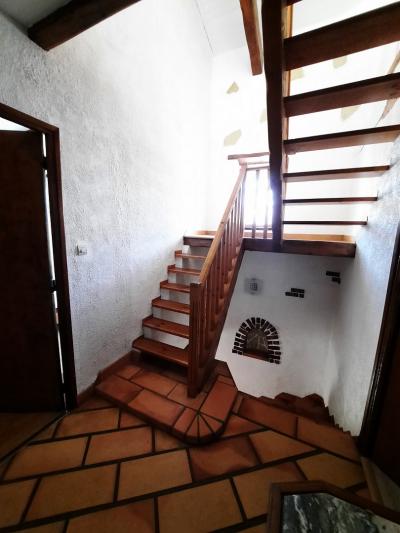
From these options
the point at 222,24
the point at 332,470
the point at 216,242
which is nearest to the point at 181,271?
the point at 216,242

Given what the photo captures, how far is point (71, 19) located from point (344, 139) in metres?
1.55

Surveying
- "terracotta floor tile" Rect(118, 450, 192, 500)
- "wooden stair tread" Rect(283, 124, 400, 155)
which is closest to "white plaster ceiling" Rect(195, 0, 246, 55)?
"wooden stair tread" Rect(283, 124, 400, 155)

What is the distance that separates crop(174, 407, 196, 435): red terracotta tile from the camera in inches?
52.3

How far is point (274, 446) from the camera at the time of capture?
4.25 feet

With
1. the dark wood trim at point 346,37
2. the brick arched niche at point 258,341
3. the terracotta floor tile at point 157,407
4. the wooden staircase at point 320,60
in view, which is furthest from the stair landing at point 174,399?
the dark wood trim at point 346,37

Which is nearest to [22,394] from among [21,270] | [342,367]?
[21,270]

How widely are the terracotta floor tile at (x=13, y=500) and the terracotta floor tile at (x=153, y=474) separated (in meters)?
0.43

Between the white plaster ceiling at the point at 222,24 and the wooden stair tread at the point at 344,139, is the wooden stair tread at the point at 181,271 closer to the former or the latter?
the wooden stair tread at the point at 344,139

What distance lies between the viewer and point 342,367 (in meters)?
1.97

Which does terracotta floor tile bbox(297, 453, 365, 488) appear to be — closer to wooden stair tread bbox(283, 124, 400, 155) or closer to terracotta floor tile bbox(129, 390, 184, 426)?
terracotta floor tile bbox(129, 390, 184, 426)

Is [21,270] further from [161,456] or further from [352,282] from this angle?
[352,282]

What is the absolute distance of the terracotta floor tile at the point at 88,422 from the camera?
1.39 meters

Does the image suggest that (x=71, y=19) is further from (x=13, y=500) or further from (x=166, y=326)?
(x=13, y=500)

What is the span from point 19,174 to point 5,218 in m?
0.27
